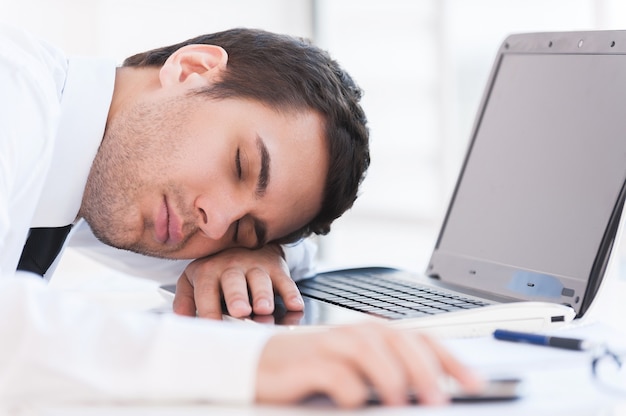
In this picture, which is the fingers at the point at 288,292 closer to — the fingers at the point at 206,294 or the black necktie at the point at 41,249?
the fingers at the point at 206,294

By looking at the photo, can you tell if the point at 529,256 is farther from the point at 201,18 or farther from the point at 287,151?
the point at 201,18

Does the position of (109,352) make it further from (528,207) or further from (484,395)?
(528,207)

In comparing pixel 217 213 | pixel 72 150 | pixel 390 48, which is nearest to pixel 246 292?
pixel 217 213

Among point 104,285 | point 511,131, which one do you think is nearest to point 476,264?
point 511,131

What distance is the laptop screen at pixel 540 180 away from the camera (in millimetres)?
1065

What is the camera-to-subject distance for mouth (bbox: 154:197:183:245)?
44.6 inches

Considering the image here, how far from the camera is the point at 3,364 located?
Result: 0.61 m

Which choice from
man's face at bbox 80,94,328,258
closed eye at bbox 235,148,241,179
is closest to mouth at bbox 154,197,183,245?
man's face at bbox 80,94,328,258

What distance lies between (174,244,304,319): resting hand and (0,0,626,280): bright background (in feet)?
8.27

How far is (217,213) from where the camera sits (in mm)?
1110

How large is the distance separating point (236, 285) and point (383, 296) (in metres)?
0.19

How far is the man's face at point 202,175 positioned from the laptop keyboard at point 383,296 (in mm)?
113

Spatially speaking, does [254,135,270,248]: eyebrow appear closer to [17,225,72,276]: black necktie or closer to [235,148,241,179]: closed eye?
[235,148,241,179]: closed eye

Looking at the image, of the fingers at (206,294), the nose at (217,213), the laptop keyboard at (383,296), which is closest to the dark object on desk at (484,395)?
the laptop keyboard at (383,296)
